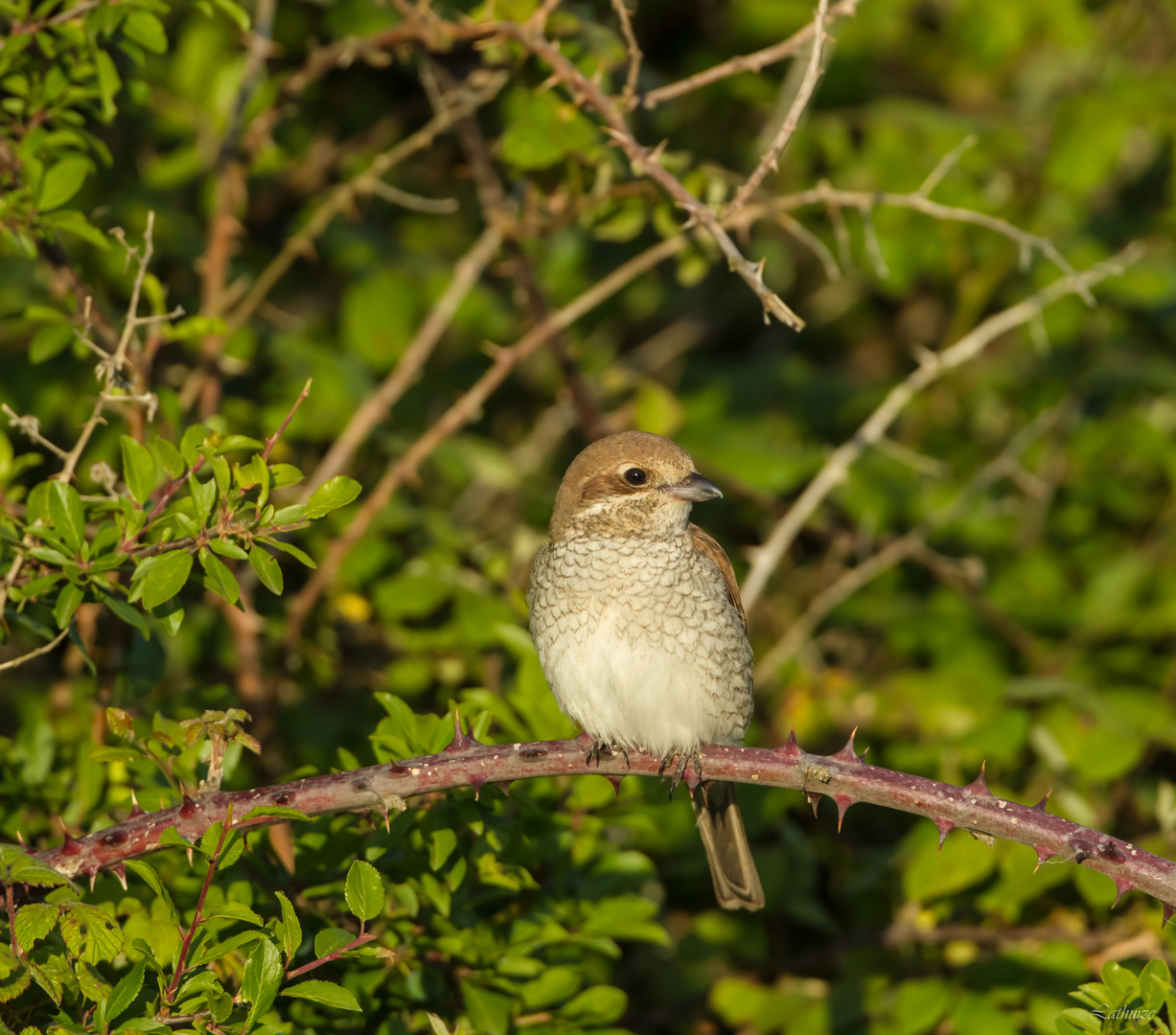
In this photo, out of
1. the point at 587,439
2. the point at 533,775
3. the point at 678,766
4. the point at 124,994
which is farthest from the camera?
the point at 587,439

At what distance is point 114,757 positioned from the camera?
290 centimetres

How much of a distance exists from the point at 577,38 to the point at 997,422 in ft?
11.3

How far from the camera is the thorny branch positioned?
9.02 ft

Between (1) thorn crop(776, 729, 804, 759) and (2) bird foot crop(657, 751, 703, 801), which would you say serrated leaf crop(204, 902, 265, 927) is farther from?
(2) bird foot crop(657, 751, 703, 801)

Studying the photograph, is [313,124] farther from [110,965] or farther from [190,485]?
[110,965]

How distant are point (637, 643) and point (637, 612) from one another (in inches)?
3.9

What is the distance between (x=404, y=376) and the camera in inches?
194

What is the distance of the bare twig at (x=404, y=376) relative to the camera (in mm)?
4934

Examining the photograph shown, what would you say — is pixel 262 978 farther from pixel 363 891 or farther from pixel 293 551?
pixel 293 551

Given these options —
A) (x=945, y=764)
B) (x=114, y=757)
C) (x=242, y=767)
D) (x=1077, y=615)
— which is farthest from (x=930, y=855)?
(x=114, y=757)

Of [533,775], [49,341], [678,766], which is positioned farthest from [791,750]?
[49,341]

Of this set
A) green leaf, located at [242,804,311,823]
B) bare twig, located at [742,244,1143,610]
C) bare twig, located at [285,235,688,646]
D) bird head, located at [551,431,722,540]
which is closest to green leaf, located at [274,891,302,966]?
green leaf, located at [242,804,311,823]

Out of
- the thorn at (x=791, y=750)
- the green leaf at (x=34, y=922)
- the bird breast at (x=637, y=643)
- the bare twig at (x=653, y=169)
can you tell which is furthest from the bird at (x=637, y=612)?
the green leaf at (x=34, y=922)

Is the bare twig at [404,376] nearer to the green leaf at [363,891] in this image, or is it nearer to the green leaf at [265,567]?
the green leaf at [265,567]
